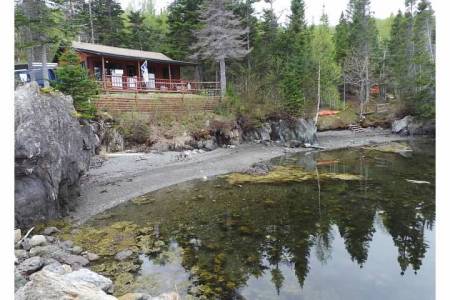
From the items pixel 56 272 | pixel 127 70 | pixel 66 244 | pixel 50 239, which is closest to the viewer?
pixel 56 272

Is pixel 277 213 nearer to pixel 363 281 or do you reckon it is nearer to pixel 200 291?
pixel 363 281

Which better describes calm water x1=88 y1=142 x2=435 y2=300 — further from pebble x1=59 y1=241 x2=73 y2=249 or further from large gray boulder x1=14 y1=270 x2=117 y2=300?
large gray boulder x1=14 y1=270 x2=117 y2=300

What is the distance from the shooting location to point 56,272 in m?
6.84

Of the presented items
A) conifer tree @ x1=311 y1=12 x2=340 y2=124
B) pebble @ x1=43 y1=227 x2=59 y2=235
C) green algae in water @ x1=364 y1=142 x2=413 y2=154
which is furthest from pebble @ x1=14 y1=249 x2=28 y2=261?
conifer tree @ x1=311 y1=12 x2=340 y2=124

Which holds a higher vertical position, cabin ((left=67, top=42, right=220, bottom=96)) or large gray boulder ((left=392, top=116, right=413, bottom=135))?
cabin ((left=67, top=42, right=220, bottom=96))

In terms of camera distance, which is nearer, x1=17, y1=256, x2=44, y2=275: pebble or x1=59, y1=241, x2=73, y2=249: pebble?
x1=17, y1=256, x2=44, y2=275: pebble

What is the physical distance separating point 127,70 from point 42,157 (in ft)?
75.9

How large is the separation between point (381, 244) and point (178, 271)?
20.9ft

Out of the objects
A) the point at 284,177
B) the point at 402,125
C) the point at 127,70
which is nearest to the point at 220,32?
the point at 127,70

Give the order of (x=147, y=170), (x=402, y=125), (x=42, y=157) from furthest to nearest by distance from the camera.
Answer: (x=402, y=125) < (x=147, y=170) < (x=42, y=157)

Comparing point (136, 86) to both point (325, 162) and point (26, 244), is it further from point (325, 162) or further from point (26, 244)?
point (26, 244)

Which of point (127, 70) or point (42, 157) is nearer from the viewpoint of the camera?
point (42, 157)

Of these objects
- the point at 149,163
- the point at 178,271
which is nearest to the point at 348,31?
the point at 149,163

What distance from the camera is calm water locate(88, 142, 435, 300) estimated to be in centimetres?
750
